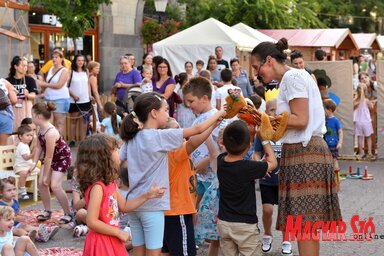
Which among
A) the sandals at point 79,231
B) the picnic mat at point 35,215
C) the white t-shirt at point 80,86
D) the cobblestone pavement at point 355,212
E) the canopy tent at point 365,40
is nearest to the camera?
the cobblestone pavement at point 355,212

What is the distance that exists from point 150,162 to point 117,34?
17.7 metres

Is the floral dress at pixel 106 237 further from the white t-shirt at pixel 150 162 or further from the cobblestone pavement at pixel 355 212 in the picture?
the cobblestone pavement at pixel 355 212

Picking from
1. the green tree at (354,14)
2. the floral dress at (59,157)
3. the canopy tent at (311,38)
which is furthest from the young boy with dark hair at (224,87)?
the green tree at (354,14)

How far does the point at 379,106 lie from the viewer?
14.2 m

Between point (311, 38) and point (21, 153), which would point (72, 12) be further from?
point (311, 38)

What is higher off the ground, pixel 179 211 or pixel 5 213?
pixel 179 211

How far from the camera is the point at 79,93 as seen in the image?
14008mm

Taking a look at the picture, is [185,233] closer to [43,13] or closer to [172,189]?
[172,189]

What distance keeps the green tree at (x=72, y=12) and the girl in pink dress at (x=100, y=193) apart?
1030 centimetres

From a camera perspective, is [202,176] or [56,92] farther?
[56,92]

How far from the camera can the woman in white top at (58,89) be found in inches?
521

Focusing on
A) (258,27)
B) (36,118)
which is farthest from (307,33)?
(36,118)

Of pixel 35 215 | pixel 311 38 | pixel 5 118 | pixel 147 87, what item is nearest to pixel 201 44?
pixel 147 87

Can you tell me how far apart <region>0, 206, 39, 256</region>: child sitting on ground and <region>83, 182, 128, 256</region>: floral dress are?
1583 millimetres
